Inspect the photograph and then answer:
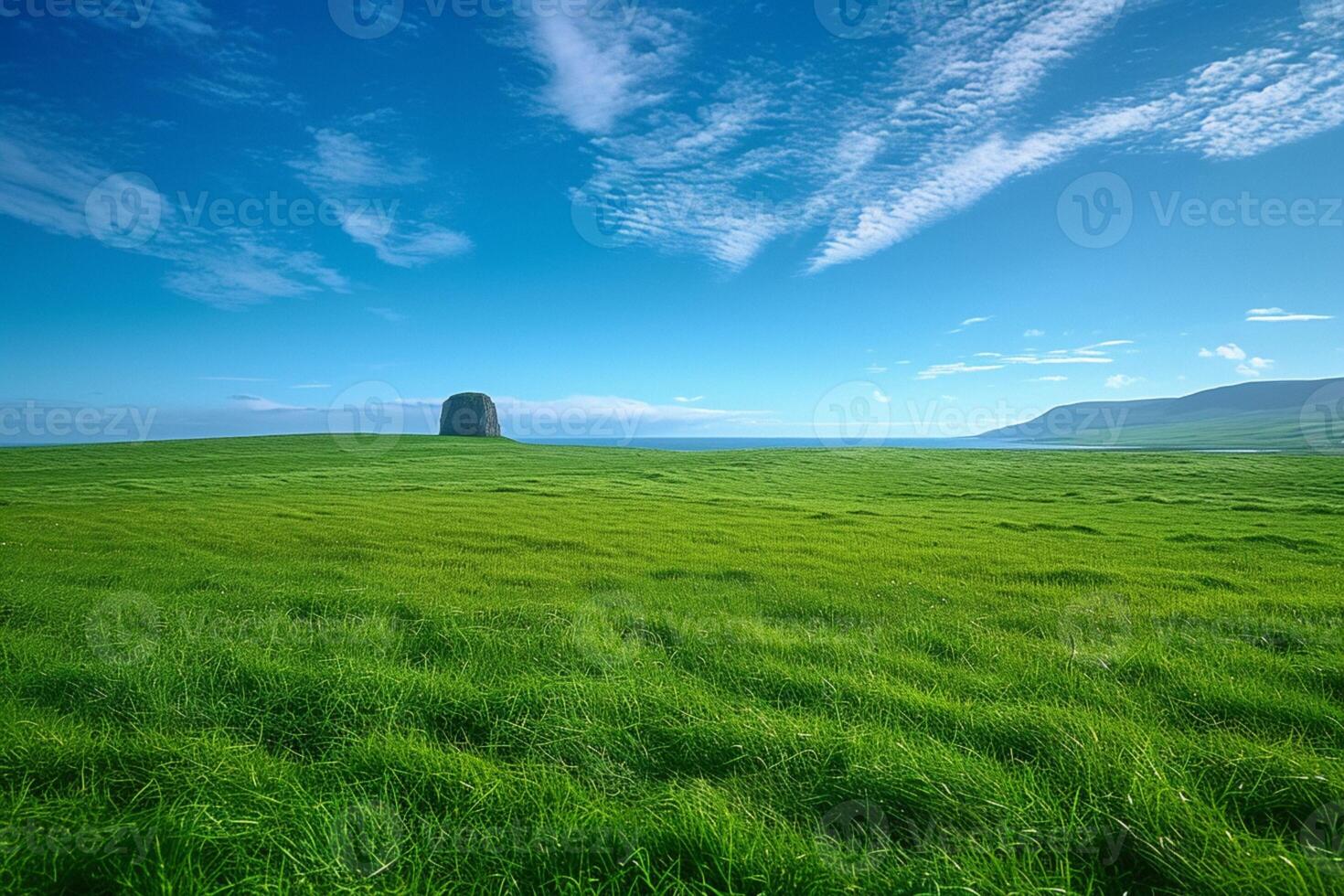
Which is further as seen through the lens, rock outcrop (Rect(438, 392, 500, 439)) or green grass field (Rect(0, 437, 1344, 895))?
rock outcrop (Rect(438, 392, 500, 439))

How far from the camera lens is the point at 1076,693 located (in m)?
4.91

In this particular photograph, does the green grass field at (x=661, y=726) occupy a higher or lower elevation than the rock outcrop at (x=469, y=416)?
lower

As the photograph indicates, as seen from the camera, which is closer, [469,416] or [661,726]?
[661,726]

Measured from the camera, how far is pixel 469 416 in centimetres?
10331

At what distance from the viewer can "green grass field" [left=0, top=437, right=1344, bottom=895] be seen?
2980 millimetres

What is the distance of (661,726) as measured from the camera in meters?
4.27

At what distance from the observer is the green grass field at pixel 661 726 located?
298cm

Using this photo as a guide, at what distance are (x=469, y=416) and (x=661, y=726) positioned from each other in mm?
104868

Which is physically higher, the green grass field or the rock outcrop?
the rock outcrop

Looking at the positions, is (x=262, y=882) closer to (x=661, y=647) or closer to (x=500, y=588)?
(x=661, y=647)

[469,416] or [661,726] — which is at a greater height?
[469,416]

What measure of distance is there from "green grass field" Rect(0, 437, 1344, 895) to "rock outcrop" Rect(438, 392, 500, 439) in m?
94.1

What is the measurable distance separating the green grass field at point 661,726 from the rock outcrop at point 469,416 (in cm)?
9411

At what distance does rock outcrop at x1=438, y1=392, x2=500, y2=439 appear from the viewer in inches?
4040
